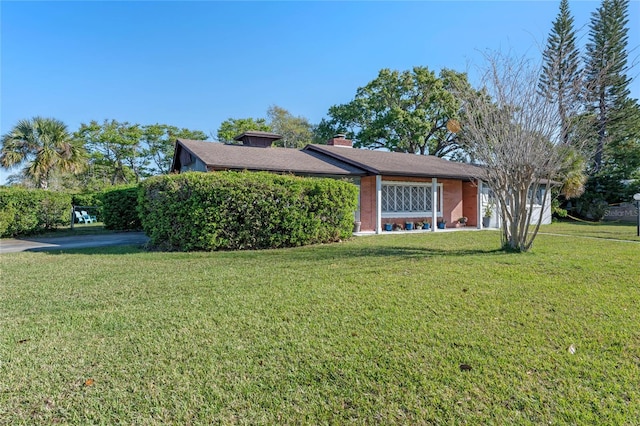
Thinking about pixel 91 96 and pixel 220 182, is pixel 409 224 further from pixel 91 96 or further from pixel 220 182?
pixel 91 96

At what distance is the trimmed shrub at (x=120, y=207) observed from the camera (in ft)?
58.2

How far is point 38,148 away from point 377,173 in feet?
65.1

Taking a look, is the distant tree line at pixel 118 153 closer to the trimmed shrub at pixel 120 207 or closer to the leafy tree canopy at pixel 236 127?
the leafy tree canopy at pixel 236 127

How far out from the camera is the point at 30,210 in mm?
15102

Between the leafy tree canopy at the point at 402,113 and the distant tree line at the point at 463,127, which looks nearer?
the distant tree line at the point at 463,127

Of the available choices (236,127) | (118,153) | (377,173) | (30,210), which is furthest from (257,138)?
(118,153)

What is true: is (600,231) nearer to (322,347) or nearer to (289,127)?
(322,347)

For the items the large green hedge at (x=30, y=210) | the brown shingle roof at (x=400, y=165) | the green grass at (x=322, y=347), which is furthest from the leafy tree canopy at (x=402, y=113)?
the green grass at (x=322, y=347)

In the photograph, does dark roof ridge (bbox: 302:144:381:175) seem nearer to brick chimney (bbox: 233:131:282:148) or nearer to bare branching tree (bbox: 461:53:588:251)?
brick chimney (bbox: 233:131:282:148)

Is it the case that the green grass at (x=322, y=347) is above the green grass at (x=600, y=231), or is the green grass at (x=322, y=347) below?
below

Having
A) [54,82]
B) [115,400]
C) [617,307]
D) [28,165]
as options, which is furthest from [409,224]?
[28,165]

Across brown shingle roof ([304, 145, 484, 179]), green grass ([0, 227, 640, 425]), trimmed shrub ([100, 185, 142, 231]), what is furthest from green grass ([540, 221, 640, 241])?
trimmed shrub ([100, 185, 142, 231])

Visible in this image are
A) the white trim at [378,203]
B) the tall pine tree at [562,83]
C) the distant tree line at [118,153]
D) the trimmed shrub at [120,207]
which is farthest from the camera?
the distant tree line at [118,153]

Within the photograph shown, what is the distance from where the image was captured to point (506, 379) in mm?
2934
